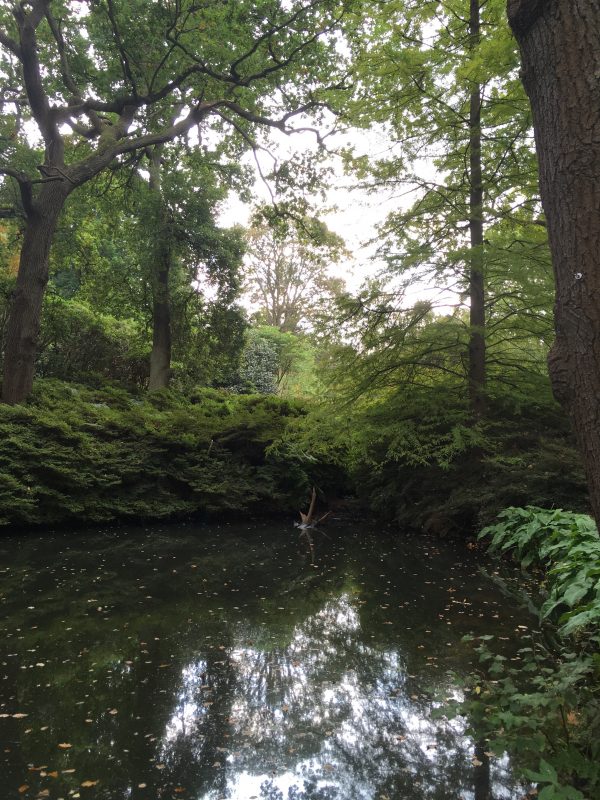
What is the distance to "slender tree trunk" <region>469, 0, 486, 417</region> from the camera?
7199 mm

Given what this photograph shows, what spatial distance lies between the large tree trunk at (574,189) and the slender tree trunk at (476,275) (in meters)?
5.52

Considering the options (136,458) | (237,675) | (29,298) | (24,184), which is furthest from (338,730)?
(24,184)

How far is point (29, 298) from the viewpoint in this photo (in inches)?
355

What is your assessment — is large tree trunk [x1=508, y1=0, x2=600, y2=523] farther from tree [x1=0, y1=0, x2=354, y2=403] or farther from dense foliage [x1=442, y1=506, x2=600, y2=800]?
tree [x1=0, y1=0, x2=354, y2=403]

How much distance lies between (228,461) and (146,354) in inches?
186

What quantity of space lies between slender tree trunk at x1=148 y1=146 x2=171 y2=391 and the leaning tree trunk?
2.82 metres

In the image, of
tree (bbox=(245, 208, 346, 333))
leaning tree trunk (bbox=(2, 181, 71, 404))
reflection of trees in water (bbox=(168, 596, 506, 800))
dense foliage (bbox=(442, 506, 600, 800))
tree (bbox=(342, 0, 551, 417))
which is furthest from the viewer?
tree (bbox=(245, 208, 346, 333))

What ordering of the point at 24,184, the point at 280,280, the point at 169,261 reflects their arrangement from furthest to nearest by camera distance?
the point at 280,280, the point at 169,261, the point at 24,184

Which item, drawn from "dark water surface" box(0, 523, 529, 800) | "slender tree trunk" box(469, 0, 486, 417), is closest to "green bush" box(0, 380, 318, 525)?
"dark water surface" box(0, 523, 529, 800)

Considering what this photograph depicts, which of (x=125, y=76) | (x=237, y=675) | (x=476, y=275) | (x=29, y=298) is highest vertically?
(x=125, y=76)

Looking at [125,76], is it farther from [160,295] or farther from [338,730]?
[338,730]

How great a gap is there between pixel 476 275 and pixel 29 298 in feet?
23.0

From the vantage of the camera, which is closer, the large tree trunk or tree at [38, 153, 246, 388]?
the large tree trunk

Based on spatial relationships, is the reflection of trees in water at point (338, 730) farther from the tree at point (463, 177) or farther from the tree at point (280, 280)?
the tree at point (280, 280)
